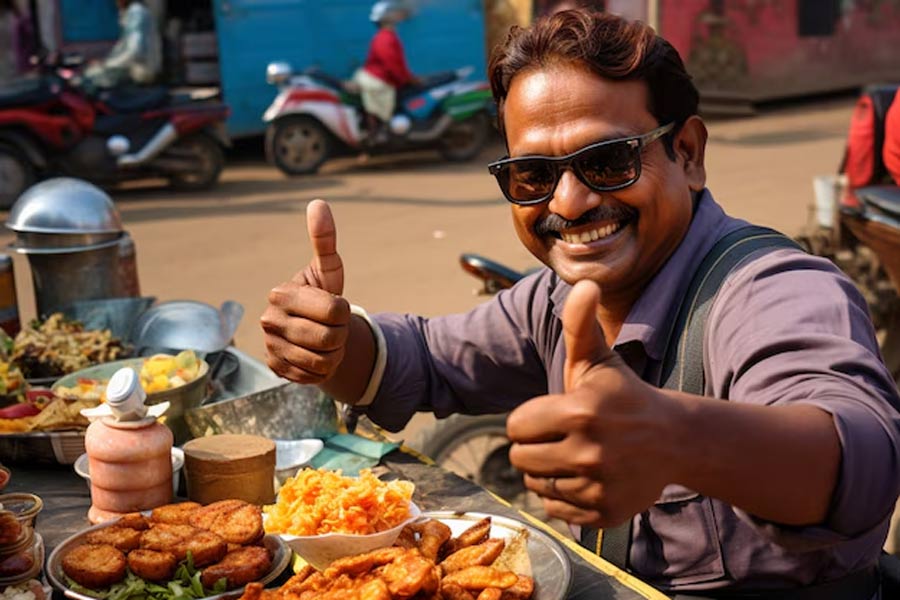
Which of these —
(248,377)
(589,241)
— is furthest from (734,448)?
(248,377)

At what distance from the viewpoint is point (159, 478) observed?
2.24 metres

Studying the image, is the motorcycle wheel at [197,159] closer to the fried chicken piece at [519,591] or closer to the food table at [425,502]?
the food table at [425,502]

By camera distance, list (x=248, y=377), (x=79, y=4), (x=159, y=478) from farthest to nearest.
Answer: (x=79, y=4) → (x=248, y=377) → (x=159, y=478)

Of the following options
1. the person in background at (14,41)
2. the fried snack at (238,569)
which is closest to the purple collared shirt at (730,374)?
the fried snack at (238,569)

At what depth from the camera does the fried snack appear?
1.88 m

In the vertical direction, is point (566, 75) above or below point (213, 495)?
above

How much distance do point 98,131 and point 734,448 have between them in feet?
33.1

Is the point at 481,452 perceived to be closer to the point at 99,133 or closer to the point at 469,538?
the point at 469,538

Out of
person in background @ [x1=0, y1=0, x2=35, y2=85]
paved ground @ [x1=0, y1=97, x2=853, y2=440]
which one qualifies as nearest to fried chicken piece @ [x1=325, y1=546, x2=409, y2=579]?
paved ground @ [x1=0, y1=97, x2=853, y2=440]

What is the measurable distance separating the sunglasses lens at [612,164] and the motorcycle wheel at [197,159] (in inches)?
374

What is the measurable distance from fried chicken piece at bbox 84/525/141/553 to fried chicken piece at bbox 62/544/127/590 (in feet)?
0.06

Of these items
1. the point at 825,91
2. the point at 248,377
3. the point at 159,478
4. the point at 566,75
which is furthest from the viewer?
the point at 825,91

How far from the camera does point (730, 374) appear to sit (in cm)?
170

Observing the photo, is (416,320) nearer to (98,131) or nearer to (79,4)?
(98,131)
